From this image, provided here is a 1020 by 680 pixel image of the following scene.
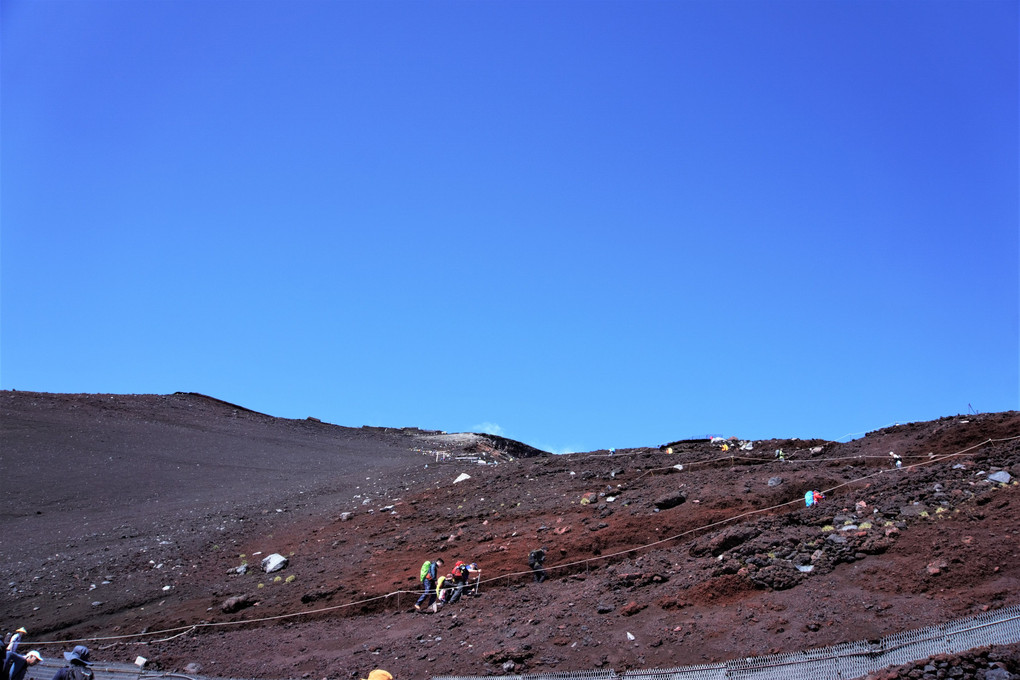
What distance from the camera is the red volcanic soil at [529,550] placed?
11703mm

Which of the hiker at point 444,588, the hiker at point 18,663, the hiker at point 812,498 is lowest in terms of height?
the hiker at point 18,663

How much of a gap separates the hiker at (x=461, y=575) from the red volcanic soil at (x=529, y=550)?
0.28 m

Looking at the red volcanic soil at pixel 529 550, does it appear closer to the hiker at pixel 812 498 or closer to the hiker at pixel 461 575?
the hiker at pixel 461 575

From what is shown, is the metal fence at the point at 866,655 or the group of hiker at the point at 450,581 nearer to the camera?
the metal fence at the point at 866,655

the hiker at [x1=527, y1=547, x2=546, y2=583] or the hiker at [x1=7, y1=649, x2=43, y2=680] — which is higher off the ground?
→ the hiker at [x1=527, y1=547, x2=546, y2=583]

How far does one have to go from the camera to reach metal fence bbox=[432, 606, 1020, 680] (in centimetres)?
927

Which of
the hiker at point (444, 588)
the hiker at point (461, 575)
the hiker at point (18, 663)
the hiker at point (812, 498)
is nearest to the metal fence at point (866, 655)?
the hiker at point (812, 498)

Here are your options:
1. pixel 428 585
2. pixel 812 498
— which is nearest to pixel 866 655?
pixel 812 498

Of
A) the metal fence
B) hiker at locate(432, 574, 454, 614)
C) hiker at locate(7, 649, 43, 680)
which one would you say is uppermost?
hiker at locate(432, 574, 454, 614)

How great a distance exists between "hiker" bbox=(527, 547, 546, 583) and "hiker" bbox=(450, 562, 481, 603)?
1.22 metres

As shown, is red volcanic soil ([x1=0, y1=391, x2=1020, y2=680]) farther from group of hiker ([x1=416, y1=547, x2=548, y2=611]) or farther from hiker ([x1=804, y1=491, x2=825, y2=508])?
hiker ([x1=804, y1=491, x2=825, y2=508])

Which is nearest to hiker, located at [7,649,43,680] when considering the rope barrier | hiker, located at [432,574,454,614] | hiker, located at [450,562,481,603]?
the rope barrier

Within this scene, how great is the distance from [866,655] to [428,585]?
869cm

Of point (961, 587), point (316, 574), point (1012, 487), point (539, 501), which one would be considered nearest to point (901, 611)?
point (961, 587)
